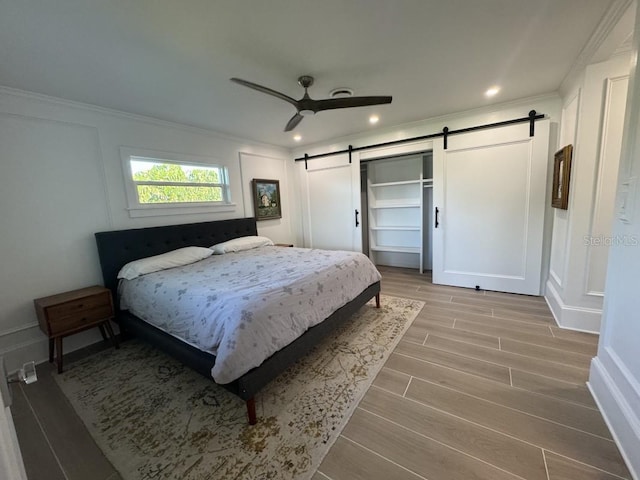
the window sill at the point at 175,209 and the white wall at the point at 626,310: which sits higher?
the window sill at the point at 175,209

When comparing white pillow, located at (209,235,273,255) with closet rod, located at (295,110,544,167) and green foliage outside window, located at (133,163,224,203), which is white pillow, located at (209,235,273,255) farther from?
closet rod, located at (295,110,544,167)

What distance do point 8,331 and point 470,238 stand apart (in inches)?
204

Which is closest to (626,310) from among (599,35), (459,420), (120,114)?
(459,420)

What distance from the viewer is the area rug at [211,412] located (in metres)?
1.41

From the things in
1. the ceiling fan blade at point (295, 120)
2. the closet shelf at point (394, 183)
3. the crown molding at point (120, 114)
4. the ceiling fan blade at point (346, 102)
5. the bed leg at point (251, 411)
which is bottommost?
the bed leg at point (251, 411)

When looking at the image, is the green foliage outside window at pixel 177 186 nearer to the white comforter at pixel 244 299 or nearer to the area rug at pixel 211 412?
the white comforter at pixel 244 299

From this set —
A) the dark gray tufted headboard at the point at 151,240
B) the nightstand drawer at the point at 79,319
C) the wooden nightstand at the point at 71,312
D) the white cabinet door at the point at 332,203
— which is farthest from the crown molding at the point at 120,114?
the nightstand drawer at the point at 79,319

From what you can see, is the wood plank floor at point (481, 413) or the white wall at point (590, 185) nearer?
the wood plank floor at point (481, 413)

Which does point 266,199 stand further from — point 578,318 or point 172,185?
point 578,318

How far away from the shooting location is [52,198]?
2.51 metres

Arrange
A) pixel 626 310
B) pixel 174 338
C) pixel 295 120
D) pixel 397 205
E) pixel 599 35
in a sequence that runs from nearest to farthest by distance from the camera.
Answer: pixel 626 310 < pixel 599 35 < pixel 174 338 < pixel 295 120 < pixel 397 205

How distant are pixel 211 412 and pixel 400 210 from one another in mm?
4299

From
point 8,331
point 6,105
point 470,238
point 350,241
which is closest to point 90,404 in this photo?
point 8,331

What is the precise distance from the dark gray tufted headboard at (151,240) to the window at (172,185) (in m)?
0.26
